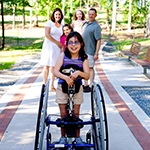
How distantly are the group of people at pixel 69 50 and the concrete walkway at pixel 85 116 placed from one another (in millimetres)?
714

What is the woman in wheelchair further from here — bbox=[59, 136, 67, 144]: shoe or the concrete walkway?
the concrete walkway

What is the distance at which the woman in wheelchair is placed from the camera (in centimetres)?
342

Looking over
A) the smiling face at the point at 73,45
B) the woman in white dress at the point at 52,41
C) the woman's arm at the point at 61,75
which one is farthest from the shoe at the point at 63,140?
the woman in white dress at the point at 52,41

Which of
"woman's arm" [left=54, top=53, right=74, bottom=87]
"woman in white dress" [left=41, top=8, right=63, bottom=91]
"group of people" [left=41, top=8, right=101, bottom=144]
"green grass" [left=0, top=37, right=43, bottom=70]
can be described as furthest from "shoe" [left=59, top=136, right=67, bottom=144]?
"green grass" [left=0, top=37, right=43, bottom=70]

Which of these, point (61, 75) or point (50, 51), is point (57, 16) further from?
point (61, 75)

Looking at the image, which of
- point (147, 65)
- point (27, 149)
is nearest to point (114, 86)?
point (147, 65)

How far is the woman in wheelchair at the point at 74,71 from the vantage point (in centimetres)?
342

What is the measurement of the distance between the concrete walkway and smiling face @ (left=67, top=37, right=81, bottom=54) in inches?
53.7

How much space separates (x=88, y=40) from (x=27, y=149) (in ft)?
11.6

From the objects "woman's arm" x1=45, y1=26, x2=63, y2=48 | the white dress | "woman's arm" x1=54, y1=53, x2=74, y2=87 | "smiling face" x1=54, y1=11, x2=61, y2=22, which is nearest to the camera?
"woman's arm" x1=54, y1=53, x2=74, y2=87

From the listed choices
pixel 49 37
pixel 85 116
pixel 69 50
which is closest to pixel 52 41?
pixel 49 37

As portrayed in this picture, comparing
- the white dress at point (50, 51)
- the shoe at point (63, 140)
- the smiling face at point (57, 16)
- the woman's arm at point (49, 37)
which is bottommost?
the shoe at point (63, 140)

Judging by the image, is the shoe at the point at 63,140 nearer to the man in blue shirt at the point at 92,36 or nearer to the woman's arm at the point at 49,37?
the woman's arm at the point at 49,37

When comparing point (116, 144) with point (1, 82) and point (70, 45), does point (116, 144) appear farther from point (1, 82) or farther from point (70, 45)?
point (1, 82)
